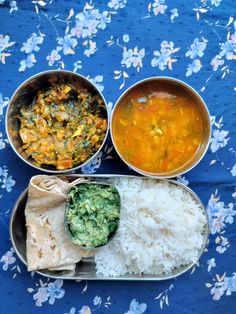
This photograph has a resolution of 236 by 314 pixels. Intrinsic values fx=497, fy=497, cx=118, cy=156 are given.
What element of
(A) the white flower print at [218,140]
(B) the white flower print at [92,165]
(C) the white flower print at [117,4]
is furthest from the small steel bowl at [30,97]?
(A) the white flower print at [218,140]

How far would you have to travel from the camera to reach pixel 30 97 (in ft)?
7.37

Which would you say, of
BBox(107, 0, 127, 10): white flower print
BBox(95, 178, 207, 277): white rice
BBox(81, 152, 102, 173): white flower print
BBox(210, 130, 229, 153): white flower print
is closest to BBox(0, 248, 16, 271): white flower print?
BBox(95, 178, 207, 277): white rice

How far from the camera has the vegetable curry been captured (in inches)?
86.2

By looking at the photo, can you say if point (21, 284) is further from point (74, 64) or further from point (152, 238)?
point (74, 64)

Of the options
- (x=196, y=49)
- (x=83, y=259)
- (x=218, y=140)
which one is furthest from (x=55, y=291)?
(x=196, y=49)

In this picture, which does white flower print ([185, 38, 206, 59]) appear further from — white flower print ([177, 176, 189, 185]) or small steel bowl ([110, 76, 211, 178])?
white flower print ([177, 176, 189, 185])

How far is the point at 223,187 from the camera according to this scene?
2383 mm

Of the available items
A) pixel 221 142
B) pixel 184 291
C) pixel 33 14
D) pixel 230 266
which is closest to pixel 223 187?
pixel 221 142

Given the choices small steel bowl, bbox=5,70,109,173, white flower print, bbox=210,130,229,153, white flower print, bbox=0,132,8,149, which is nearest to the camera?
small steel bowl, bbox=5,70,109,173

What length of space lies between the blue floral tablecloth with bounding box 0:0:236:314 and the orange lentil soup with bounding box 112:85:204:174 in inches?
4.4

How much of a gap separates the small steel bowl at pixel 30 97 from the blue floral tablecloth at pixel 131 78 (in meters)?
0.10

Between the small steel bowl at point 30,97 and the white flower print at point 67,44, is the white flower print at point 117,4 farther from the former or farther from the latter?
the small steel bowl at point 30,97

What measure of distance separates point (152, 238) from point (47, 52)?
0.98m

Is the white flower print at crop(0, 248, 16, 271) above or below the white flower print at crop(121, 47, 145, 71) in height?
below
